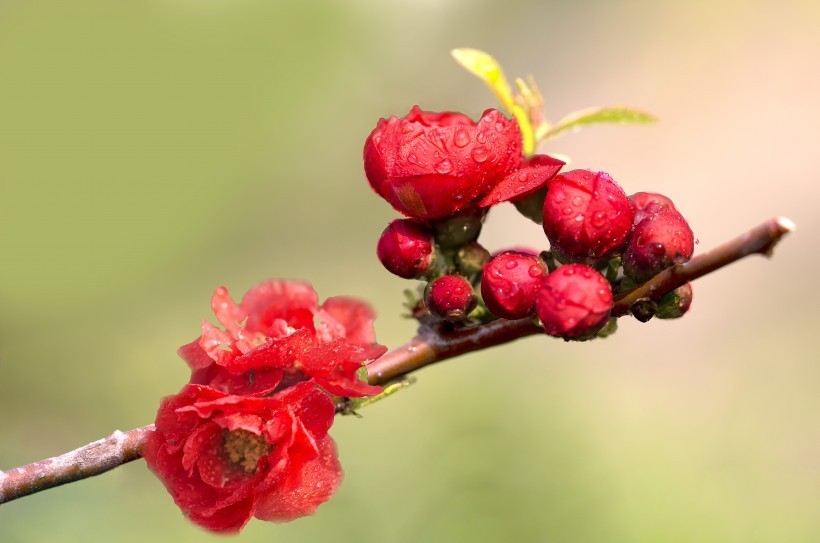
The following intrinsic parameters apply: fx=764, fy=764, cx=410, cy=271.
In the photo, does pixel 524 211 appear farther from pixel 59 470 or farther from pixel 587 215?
pixel 59 470

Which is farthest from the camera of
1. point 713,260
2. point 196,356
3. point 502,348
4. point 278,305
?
point 502,348

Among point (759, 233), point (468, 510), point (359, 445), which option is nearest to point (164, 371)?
point (359, 445)

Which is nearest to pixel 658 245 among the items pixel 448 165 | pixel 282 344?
pixel 448 165

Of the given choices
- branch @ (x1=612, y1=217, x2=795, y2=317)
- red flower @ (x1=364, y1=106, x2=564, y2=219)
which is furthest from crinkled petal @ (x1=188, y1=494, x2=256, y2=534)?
branch @ (x1=612, y1=217, x2=795, y2=317)

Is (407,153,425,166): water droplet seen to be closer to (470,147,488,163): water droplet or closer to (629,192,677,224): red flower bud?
(470,147,488,163): water droplet

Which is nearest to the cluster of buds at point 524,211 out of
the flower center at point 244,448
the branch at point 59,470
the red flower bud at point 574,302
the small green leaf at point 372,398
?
the red flower bud at point 574,302
